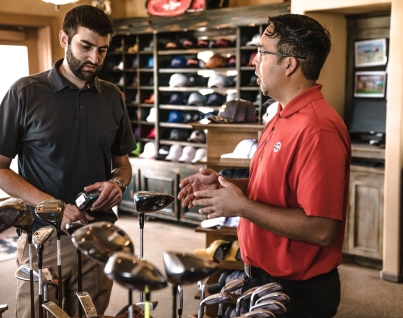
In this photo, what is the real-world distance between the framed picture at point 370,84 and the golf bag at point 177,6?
5.68 ft

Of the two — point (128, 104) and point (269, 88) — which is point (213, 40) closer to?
point (128, 104)

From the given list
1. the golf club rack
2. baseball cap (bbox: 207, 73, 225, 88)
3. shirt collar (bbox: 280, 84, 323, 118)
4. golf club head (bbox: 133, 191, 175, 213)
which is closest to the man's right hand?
golf club head (bbox: 133, 191, 175, 213)

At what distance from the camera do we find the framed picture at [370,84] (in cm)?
545

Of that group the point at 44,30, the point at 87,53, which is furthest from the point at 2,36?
the point at 87,53

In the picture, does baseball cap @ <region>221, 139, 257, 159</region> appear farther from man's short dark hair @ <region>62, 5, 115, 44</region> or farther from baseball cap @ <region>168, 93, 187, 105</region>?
baseball cap @ <region>168, 93, 187, 105</region>

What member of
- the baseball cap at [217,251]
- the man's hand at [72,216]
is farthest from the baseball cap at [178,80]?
the man's hand at [72,216]

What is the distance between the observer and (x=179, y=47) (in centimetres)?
672

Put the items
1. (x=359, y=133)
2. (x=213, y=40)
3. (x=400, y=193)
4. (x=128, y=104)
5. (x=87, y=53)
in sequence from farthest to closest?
(x=128, y=104)
(x=213, y=40)
(x=359, y=133)
(x=400, y=193)
(x=87, y=53)

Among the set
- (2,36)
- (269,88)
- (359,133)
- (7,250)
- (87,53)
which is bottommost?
(7,250)

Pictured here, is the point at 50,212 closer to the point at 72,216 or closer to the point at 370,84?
the point at 72,216

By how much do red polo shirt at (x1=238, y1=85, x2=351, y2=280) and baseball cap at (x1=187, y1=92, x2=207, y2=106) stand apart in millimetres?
4615

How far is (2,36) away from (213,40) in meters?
2.36

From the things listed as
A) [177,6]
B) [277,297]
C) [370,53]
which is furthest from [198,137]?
[277,297]

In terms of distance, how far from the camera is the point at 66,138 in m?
2.45
